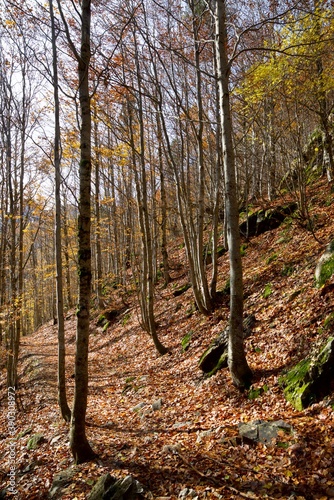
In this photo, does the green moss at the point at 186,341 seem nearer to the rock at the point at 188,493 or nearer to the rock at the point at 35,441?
the rock at the point at 35,441

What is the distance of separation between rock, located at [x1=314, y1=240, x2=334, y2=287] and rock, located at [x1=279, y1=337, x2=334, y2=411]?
176cm

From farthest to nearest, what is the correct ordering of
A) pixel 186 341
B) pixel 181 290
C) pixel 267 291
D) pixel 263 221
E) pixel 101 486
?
pixel 181 290
pixel 263 221
pixel 186 341
pixel 267 291
pixel 101 486

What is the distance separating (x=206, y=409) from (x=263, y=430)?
1.50 meters

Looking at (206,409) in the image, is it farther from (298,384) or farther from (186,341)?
(186,341)

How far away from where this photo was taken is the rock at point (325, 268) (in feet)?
19.2

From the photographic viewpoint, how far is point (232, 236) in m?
5.32

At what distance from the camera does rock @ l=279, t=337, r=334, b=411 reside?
4098 millimetres

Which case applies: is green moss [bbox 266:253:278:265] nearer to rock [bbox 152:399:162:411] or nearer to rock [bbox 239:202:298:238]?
rock [bbox 239:202:298:238]

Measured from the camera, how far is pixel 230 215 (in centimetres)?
535

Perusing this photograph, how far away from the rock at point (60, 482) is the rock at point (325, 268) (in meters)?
5.38

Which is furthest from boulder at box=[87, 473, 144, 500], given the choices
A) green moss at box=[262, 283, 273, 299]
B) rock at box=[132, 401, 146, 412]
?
green moss at box=[262, 283, 273, 299]

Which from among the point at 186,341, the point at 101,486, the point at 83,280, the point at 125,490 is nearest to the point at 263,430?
the point at 125,490

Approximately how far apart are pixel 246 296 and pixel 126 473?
540cm

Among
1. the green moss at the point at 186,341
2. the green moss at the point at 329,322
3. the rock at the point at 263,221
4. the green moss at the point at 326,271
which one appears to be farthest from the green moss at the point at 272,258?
the green moss at the point at 329,322
